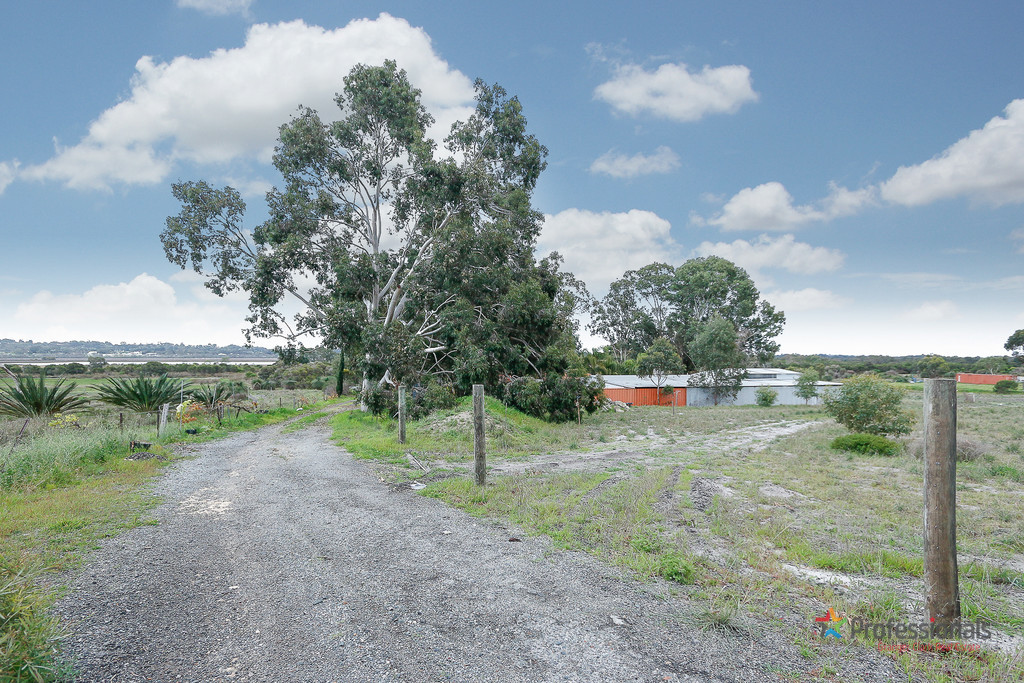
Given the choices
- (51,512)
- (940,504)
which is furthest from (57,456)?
(940,504)

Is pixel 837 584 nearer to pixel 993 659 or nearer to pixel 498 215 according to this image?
pixel 993 659

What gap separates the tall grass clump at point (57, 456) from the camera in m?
7.62

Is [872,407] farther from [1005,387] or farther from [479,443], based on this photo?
[1005,387]

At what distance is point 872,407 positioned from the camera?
14.9m

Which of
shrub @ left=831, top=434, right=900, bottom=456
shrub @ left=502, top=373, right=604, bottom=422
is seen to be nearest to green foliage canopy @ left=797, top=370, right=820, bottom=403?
Answer: shrub @ left=502, top=373, right=604, bottom=422

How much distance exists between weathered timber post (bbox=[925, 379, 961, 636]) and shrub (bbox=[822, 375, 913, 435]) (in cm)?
1379

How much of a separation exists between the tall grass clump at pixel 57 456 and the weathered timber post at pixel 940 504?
11237mm

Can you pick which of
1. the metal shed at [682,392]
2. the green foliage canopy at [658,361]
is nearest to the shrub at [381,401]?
the metal shed at [682,392]

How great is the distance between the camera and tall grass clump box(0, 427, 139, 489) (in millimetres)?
7617

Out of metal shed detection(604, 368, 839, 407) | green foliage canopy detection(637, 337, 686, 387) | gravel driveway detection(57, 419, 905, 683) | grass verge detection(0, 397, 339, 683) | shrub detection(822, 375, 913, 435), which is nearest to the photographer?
grass verge detection(0, 397, 339, 683)

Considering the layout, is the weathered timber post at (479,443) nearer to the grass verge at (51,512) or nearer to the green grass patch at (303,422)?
the grass verge at (51,512)

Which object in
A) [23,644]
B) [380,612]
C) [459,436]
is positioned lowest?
[459,436]

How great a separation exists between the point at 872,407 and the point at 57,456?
20.1m

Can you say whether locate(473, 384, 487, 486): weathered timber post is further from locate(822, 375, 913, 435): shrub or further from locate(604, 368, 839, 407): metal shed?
locate(604, 368, 839, 407): metal shed
